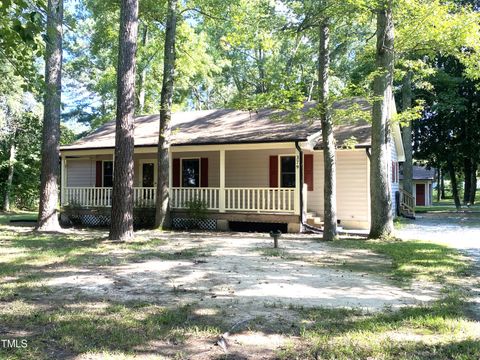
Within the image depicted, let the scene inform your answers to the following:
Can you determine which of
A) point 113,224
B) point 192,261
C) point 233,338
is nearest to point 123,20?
point 113,224

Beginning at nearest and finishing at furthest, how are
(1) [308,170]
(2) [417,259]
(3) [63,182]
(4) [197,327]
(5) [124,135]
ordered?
(4) [197,327], (2) [417,259], (5) [124,135], (1) [308,170], (3) [63,182]

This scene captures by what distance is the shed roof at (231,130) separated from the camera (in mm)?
14469

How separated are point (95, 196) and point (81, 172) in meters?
3.90

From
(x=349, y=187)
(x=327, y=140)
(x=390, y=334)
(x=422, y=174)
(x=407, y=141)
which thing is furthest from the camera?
(x=422, y=174)

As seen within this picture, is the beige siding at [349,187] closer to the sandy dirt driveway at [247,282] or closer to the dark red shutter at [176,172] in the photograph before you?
the dark red shutter at [176,172]

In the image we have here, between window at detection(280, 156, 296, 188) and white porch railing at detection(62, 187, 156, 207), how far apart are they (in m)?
4.94

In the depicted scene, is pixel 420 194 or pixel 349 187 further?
pixel 420 194

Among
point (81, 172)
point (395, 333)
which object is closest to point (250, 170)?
point (81, 172)

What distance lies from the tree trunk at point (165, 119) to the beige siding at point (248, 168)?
315 centimetres

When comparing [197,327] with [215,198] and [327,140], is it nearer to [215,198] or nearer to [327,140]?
[327,140]

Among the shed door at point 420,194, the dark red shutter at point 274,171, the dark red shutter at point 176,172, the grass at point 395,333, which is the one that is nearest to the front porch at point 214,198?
the dark red shutter at point 274,171

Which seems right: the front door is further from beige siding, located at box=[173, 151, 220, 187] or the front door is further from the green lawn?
the green lawn

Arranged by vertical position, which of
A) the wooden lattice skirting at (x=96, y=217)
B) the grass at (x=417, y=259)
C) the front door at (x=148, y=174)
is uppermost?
the front door at (x=148, y=174)

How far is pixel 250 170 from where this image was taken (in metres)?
16.9
